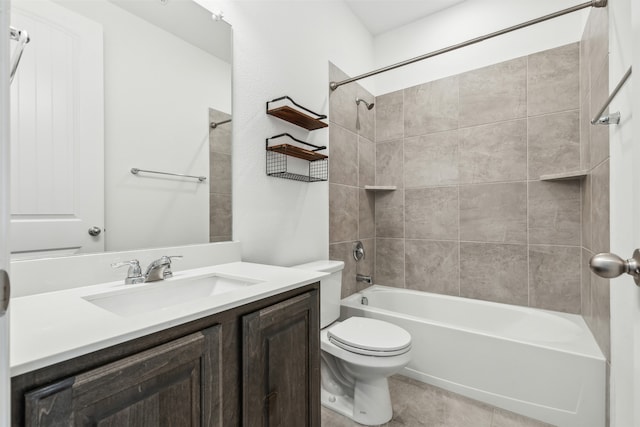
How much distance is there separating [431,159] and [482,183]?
44 centimetres

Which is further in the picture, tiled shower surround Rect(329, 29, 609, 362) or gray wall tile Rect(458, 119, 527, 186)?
gray wall tile Rect(458, 119, 527, 186)

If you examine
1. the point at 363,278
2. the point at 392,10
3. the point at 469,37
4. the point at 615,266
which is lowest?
the point at 363,278

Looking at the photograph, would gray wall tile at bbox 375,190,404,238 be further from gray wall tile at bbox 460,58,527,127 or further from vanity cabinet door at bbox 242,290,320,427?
vanity cabinet door at bbox 242,290,320,427

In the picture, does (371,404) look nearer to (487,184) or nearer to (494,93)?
(487,184)

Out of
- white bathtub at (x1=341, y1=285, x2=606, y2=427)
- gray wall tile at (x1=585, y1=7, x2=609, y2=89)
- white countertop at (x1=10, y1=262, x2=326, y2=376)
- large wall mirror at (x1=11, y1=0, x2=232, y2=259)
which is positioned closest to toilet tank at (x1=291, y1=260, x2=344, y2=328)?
white bathtub at (x1=341, y1=285, x2=606, y2=427)

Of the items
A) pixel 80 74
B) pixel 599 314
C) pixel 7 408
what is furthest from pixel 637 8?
pixel 599 314

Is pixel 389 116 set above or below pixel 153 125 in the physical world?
above

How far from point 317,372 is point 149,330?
2.40 ft

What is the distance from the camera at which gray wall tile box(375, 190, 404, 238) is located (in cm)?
273

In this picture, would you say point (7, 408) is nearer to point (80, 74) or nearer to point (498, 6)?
point (80, 74)

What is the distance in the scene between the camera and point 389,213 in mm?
2791

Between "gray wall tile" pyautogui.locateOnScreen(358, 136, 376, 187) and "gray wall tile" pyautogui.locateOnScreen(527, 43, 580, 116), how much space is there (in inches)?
47.9

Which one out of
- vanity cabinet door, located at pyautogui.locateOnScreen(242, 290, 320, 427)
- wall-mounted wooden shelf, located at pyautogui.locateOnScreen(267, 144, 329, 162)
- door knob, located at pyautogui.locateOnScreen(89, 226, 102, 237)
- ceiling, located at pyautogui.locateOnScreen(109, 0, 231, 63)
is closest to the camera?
vanity cabinet door, located at pyautogui.locateOnScreen(242, 290, 320, 427)

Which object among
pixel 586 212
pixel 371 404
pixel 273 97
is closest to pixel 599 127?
pixel 586 212
